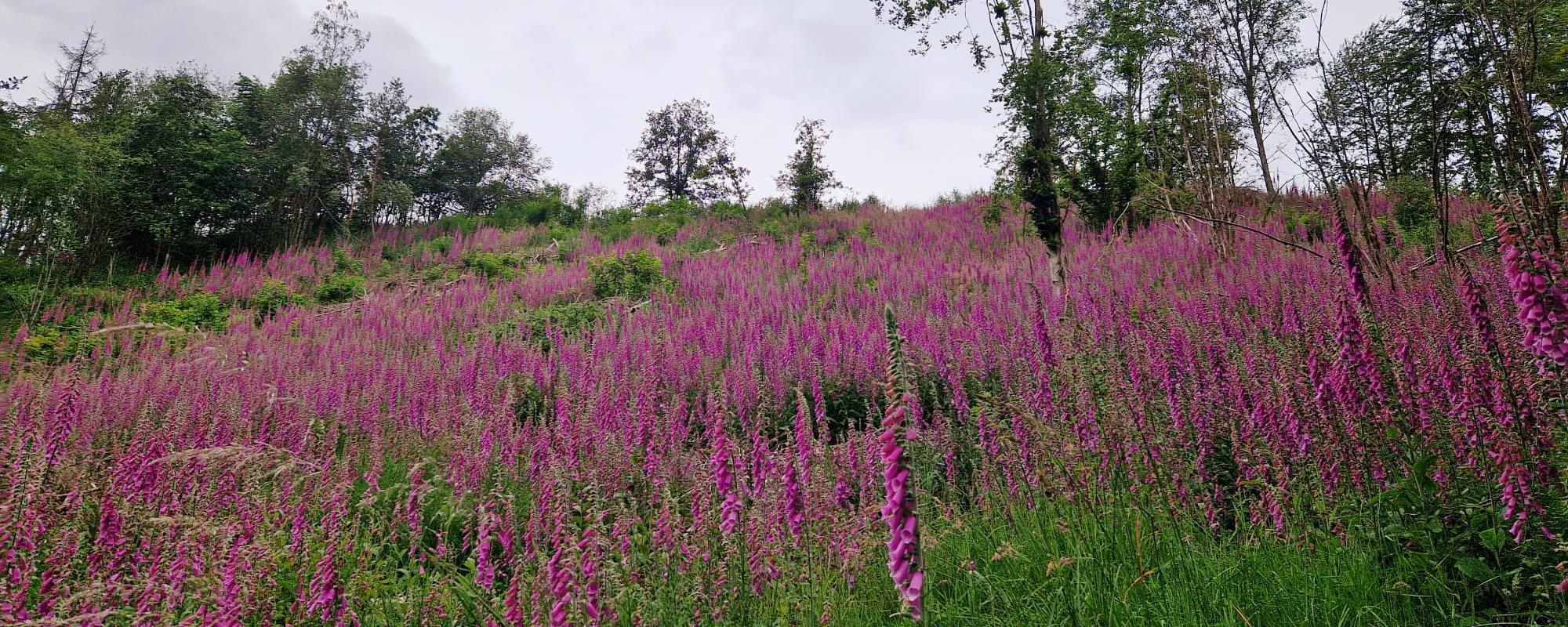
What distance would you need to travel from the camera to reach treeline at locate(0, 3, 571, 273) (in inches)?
709

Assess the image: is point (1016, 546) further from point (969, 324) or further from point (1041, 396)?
point (969, 324)

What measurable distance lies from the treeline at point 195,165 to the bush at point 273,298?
7.06m

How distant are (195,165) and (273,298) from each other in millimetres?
12340

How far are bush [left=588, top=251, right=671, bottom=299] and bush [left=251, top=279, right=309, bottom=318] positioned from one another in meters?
7.43

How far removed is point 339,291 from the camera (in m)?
16.2

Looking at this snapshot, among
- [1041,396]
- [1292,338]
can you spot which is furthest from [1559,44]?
[1041,396]

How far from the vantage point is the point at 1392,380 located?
2689mm

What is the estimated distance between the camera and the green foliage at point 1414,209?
795 cm

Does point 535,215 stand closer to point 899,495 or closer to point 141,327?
point 141,327

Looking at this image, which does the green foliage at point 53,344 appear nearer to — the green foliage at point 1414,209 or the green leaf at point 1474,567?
the green leaf at point 1474,567

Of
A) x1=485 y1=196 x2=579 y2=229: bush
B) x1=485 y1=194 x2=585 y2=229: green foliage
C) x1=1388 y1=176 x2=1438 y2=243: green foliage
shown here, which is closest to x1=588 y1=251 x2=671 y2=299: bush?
x1=1388 y1=176 x2=1438 y2=243: green foliage

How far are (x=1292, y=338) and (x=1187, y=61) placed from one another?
8094 mm

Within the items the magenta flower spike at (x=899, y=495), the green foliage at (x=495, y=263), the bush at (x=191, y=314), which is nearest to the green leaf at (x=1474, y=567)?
the magenta flower spike at (x=899, y=495)

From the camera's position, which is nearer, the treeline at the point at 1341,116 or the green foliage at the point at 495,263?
the treeline at the point at 1341,116
